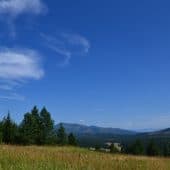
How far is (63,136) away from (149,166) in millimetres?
60657

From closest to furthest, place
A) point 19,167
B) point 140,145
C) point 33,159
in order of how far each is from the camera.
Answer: point 19,167
point 33,159
point 140,145

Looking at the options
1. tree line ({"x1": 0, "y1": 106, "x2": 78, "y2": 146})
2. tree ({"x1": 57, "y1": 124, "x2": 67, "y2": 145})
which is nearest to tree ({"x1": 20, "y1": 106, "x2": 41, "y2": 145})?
tree line ({"x1": 0, "y1": 106, "x2": 78, "y2": 146})

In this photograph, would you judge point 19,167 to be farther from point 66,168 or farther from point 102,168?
point 102,168

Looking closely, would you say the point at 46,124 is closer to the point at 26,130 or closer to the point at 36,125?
the point at 36,125

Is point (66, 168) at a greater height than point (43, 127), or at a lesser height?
lesser

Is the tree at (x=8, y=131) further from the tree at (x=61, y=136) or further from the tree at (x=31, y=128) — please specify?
the tree at (x=61, y=136)

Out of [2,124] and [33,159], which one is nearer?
[33,159]

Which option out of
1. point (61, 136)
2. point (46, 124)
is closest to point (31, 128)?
point (46, 124)

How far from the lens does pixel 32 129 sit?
58.6m

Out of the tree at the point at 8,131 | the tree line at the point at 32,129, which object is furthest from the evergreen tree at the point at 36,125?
the tree at the point at 8,131

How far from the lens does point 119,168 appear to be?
33.2ft

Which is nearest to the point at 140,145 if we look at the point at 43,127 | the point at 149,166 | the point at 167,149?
the point at 167,149

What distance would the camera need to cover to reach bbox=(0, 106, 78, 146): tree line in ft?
191

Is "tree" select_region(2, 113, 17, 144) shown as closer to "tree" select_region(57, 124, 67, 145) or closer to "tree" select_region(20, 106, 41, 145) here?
"tree" select_region(20, 106, 41, 145)
